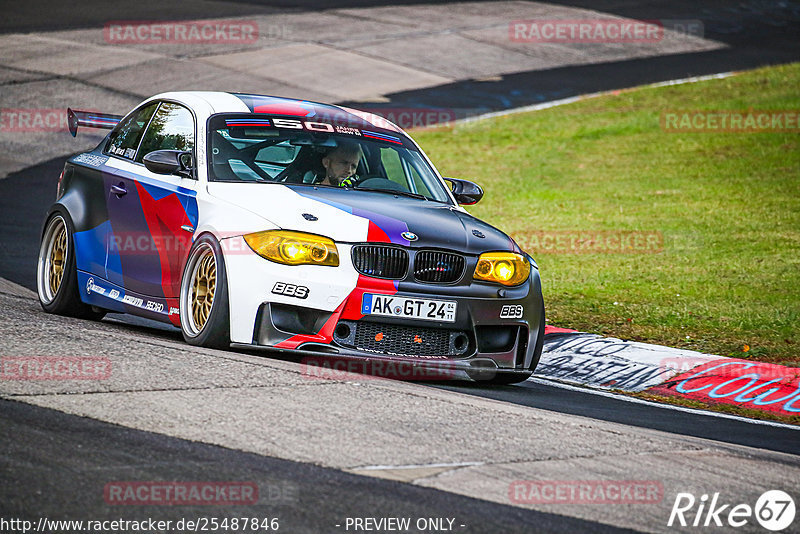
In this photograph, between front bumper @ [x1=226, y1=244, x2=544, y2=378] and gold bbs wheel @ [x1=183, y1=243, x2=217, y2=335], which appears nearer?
front bumper @ [x1=226, y1=244, x2=544, y2=378]

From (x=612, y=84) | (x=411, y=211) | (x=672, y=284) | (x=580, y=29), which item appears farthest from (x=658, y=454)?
(x=580, y=29)

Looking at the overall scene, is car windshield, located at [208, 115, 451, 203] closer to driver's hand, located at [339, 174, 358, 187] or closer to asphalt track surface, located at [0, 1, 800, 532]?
driver's hand, located at [339, 174, 358, 187]

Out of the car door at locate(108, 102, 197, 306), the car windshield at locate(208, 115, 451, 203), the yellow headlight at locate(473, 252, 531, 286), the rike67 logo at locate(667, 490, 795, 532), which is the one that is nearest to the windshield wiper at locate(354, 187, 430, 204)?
the car windshield at locate(208, 115, 451, 203)

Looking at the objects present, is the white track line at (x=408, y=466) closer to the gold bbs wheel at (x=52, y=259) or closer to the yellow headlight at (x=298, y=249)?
the yellow headlight at (x=298, y=249)

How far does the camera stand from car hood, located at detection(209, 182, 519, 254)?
7.19 metres

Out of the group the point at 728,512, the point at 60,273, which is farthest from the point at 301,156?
the point at 728,512

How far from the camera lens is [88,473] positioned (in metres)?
4.74

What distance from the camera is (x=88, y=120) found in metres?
9.38

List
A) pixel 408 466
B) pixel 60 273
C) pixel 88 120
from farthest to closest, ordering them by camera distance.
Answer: pixel 88 120 → pixel 60 273 → pixel 408 466

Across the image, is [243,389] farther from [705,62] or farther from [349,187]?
[705,62]

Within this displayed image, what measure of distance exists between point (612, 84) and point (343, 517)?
21955 mm

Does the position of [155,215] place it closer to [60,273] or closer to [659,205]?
[60,273]

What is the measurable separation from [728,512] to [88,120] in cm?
617

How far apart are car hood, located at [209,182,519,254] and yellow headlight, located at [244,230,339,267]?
5cm
